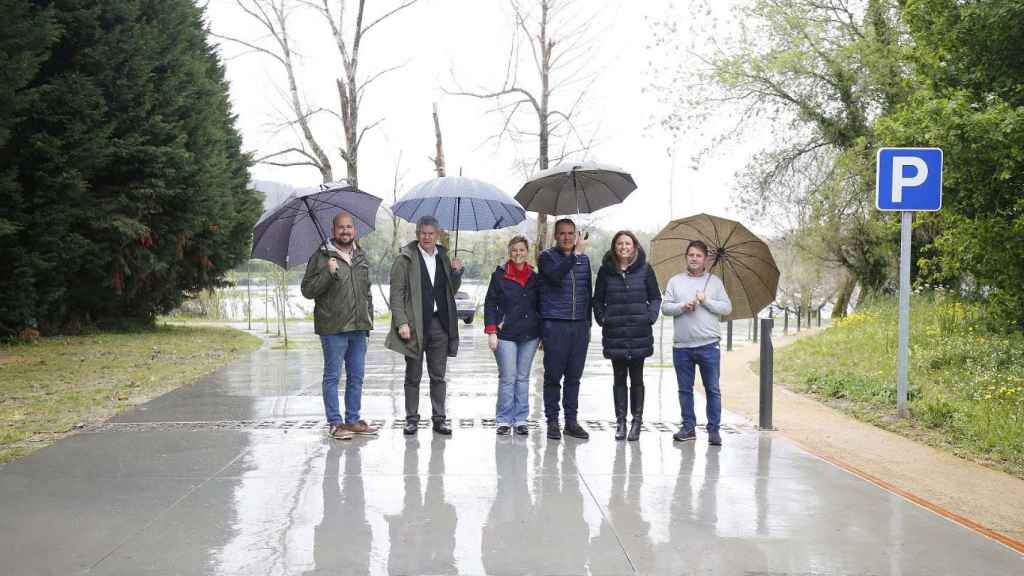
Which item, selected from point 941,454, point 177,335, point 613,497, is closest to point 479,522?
point 613,497

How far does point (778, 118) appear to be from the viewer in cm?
2342

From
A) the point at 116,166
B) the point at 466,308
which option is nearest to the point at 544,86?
the point at 116,166

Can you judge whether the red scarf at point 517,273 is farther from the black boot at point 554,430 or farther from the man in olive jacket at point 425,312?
the black boot at point 554,430

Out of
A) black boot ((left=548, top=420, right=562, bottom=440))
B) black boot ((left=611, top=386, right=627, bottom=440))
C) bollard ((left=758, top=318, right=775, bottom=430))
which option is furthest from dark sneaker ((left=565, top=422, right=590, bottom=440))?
bollard ((left=758, top=318, right=775, bottom=430))

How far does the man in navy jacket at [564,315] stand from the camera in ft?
23.5

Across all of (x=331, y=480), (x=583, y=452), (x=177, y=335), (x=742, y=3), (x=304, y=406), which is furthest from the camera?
(x=742, y=3)

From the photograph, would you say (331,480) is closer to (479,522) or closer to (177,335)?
(479,522)

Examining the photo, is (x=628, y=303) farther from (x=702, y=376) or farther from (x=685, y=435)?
(x=685, y=435)

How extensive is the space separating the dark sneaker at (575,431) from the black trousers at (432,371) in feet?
3.71

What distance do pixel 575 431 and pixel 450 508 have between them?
2.39 m

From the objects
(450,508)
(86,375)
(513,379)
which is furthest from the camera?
(86,375)

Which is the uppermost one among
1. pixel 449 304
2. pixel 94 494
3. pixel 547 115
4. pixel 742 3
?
pixel 742 3

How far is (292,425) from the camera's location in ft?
25.9

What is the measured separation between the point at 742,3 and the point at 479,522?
838 inches
